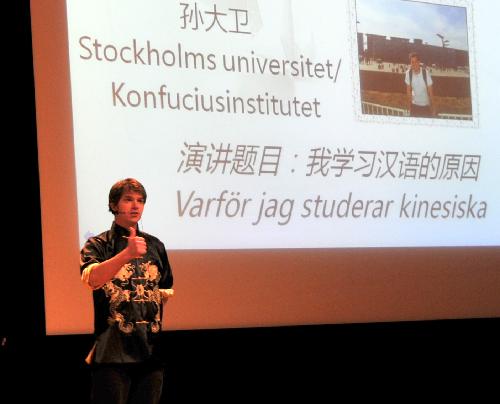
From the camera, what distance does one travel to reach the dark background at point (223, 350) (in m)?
3.55

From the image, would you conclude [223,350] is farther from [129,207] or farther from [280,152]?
[129,207]

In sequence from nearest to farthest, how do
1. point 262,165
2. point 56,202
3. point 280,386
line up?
point 56,202 < point 262,165 < point 280,386

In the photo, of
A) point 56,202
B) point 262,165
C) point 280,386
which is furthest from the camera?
point 280,386

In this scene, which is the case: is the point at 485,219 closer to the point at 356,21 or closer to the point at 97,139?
the point at 356,21

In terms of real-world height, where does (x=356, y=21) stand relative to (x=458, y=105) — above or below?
above

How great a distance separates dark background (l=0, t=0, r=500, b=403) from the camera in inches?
140

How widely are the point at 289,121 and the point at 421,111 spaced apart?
620 millimetres

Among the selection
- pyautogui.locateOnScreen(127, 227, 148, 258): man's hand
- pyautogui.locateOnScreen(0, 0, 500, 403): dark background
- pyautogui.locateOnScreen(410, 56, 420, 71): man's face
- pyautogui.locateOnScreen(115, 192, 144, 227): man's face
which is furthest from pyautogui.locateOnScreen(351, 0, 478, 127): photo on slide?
pyautogui.locateOnScreen(127, 227, 148, 258): man's hand

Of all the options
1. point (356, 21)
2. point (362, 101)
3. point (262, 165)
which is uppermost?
point (356, 21)

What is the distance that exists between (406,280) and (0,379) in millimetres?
1690

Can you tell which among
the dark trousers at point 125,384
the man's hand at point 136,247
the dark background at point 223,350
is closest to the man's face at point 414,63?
the dark background at point 223,350

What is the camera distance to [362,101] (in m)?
3.89

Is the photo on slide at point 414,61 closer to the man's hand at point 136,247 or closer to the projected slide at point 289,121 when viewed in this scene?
the projected slide at point 289,121

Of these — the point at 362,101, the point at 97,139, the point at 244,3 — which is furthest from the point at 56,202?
the point at 362,101
